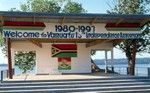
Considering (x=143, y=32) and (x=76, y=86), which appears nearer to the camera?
(x=76, y=86)

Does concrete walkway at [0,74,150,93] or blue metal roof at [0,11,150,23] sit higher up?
blue metal roof at [0,11,150,23]

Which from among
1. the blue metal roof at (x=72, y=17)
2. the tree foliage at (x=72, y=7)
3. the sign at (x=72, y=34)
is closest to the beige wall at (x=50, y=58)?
the sign at (x=72, y=34)

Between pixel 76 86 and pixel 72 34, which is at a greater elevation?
pixel 72 34

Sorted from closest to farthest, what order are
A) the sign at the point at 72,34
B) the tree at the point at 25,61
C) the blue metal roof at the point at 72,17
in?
the blue metal roof at the point at 72,17
the sign at the point at 72,34
the tree at the point at 25,61

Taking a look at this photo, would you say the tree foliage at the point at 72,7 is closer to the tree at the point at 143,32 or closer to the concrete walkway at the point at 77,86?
the tree at the point at 143,32

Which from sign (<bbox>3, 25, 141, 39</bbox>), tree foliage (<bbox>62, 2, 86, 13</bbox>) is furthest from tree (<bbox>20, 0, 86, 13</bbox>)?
sign (<bbox>3, 25, 141, 39</bbox>)

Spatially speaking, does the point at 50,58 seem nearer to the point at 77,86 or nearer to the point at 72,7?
the point at 77,86

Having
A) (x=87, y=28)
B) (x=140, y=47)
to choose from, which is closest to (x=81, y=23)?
(x=87, y=28)

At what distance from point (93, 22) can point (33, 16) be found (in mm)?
4002

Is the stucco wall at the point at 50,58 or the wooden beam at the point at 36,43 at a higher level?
→ the wooden beam at the point at 36,43

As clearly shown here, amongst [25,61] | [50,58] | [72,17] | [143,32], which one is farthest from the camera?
[25,61]

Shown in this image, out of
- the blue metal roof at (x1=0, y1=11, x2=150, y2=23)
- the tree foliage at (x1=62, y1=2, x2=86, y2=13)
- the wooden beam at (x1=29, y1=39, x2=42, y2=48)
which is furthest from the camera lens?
the tree foliage at (x1=62, y1=2, x2=86, y2=13)

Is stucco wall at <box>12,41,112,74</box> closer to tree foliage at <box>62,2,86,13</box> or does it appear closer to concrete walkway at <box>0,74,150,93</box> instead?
concrete walkway at <box>0,74,150,93</box>

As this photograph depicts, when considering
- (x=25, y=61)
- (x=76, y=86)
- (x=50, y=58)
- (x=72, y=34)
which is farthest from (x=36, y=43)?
(x=25, y=61)
